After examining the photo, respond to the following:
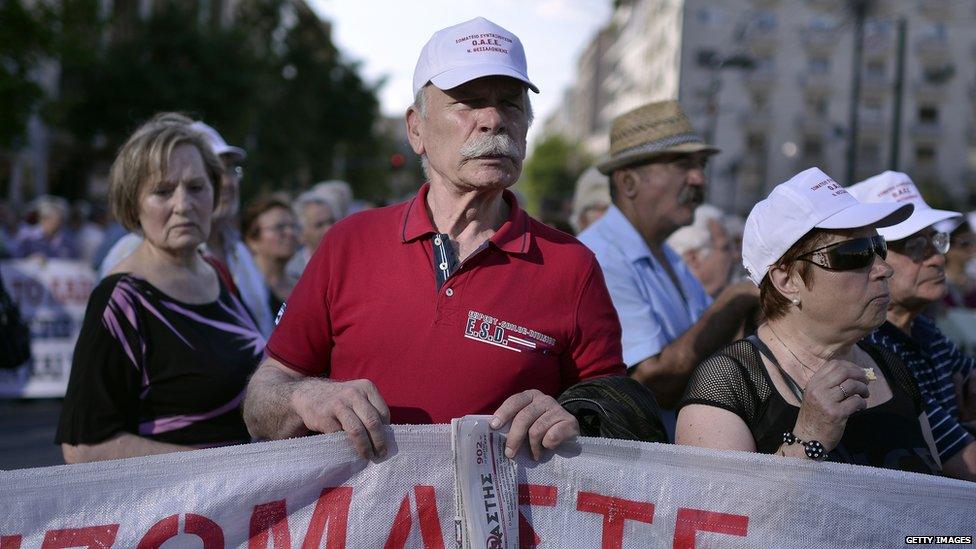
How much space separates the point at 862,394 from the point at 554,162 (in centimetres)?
10179

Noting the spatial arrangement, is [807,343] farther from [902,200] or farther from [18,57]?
[18,57]

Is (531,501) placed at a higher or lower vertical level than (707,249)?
lower

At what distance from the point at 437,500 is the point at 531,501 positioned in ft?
0.75

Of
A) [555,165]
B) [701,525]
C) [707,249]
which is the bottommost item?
[701,525]

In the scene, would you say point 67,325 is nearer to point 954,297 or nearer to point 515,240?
point 954,297

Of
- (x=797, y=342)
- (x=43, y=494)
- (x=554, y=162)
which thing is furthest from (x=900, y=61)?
(x=554, y=162)

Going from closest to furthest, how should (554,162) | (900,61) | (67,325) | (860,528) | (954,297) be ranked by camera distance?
(860,528) < (954,297) < (67,325) < (900,61) < (554,162)

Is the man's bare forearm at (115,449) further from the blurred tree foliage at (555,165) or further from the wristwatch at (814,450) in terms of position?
the blurred tree foliage at (555,165)

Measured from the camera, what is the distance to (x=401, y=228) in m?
2.84

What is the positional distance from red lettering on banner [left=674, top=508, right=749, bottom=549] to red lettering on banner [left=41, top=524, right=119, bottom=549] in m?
1.33

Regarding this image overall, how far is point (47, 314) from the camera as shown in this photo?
39.2ft

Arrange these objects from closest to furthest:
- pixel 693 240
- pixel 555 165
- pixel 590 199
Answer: pixel 693 240, pixel 590 199, pixel 555 165

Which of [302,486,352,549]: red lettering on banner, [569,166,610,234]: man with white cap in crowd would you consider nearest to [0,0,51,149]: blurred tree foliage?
[569,166,610,234]: man with white cap in crowd

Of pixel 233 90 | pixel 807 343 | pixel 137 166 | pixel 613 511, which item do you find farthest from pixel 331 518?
pixel 233 90
